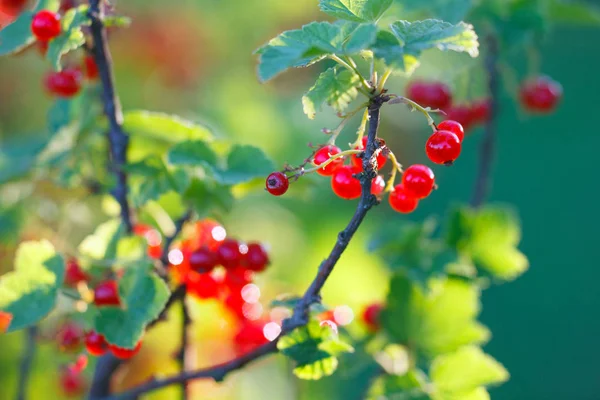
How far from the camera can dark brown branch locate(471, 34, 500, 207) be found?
1.37m

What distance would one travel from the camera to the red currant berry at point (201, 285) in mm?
1169

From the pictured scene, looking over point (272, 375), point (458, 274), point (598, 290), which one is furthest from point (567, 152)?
point (458, 274)

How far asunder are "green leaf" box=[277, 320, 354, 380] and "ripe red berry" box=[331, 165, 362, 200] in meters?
0.18

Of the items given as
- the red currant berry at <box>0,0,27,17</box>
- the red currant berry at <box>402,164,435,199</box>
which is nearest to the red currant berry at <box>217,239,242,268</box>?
the red currant berry at <box>402,164,435,199</box>

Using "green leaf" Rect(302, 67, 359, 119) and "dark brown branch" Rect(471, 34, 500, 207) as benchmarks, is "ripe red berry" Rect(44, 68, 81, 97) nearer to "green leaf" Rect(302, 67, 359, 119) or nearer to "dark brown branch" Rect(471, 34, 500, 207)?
"green leaf" Rect(302, 67, 359, 119)

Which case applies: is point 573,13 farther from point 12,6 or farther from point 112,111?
point 12,6

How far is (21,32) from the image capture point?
3.42 ft

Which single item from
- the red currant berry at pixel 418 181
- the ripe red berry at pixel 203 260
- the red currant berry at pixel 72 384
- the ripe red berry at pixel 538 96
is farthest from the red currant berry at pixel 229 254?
the ripe red berry at pixel 538 96

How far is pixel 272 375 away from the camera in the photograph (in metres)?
1.93

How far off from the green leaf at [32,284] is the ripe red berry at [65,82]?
0.38m

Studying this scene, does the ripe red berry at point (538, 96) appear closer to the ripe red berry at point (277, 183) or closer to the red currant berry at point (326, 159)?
the red currant berry at point (326, 159)

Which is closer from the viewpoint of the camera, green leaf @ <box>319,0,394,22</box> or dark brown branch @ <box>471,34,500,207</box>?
green leaf @ <box>319,0,394,22</box>

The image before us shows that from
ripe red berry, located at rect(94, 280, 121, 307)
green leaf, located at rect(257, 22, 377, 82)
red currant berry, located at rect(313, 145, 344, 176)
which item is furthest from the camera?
ripe red berry, located at rect(94, 280, 121, 307)

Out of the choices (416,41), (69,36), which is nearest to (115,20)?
(69,36)
